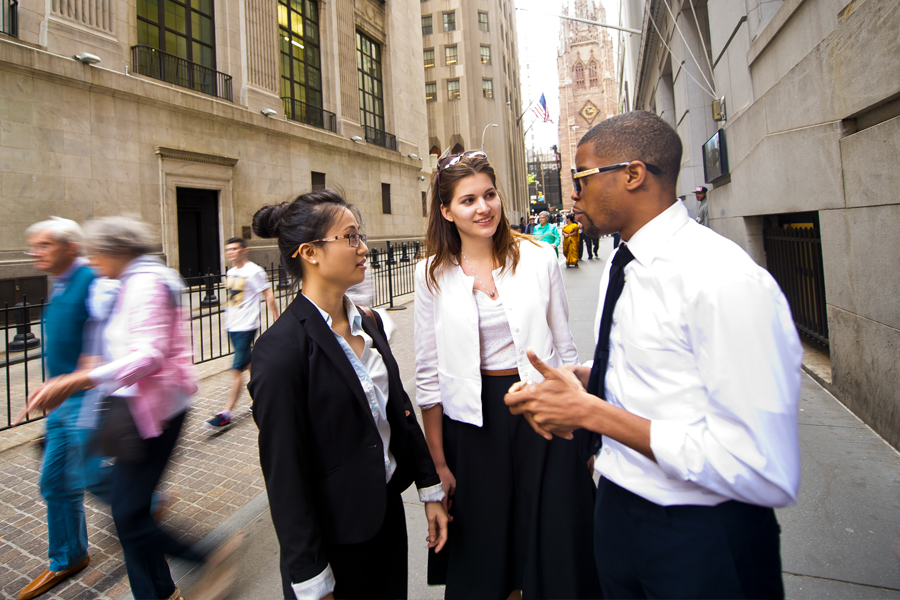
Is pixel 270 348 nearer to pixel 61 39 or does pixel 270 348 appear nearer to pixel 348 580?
pixel 348 580

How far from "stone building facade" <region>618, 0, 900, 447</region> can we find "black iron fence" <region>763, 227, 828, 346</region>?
0.06 feet

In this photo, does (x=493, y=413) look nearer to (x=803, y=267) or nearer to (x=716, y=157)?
(x=803, y=267)

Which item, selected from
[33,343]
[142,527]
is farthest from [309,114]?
[142,527]

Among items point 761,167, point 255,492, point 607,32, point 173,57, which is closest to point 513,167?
point 607,32

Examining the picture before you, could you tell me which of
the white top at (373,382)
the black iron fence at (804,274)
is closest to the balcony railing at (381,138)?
the black iron fence at (804,274)

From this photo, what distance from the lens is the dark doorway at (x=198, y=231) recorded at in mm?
16500

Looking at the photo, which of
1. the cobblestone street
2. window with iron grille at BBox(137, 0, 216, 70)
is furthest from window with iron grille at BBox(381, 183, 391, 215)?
the cobblestone street

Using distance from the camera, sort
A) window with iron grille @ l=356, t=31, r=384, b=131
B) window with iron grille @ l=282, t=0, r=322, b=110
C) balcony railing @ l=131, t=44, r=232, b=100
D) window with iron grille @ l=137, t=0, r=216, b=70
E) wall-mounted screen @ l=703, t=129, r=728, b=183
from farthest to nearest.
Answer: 1. window with iron grille @ l=356, t=31, r=384, b=131
2. window with iron grille @ l=282, t=0, r=322, b=110
3. window with iron grille @ l=137, t=0, r=216, b=70
4. balcony railing @ l=131, t=44, r=232, b=100
5. wall-mounted screen @ l=703, t=129, r=728, b=183

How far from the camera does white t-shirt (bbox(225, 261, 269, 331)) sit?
5926 millimetres

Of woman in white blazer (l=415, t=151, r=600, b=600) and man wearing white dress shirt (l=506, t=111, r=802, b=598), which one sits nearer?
man wearing white dress shirt (l=506, t=111, r=802, b=598)

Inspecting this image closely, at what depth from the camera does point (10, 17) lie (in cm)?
1184

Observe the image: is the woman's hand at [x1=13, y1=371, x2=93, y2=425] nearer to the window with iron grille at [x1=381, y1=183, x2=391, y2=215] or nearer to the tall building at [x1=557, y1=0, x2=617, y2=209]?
the window with iron grille at [x1=381, y1=183, x2=391, y2=215]

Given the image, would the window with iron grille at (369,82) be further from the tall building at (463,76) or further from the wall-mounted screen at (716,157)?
the tall building at (463,76)

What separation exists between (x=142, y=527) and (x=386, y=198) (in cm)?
2687
